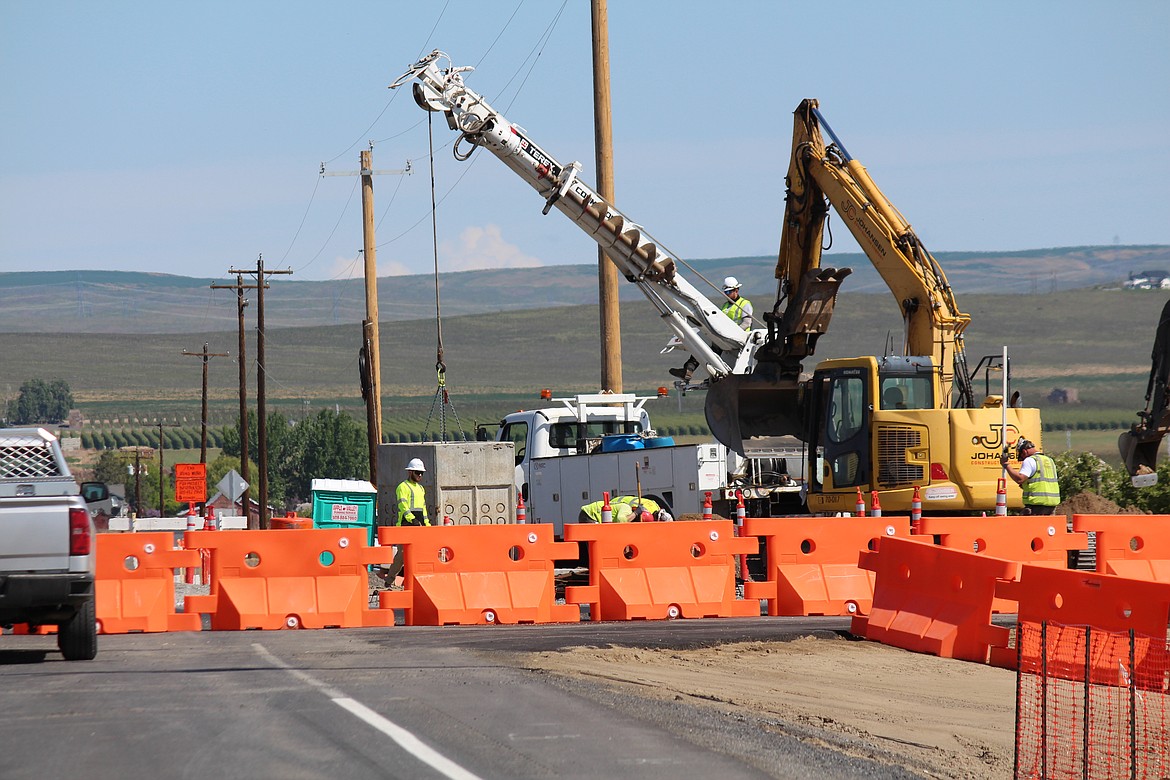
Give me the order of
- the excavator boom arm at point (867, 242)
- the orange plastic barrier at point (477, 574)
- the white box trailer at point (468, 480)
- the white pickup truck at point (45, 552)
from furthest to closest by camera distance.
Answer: the white box trailer at point (468, 480) → the excavator boom arm at point (867, 242) → the orange plastic barrier at point (477, 574) → the white pickup truck at point (45, 552)

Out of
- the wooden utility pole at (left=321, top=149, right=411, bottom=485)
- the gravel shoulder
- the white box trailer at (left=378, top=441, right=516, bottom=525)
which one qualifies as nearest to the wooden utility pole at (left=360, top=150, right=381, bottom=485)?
the wooden utility pole at (left=321, top=149, right=411, bottom=485)

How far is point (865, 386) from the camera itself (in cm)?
2075

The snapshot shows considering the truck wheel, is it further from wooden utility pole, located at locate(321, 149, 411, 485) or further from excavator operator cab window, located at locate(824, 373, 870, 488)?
wooden utility pole, located at locate(321, 149, 411, 485)

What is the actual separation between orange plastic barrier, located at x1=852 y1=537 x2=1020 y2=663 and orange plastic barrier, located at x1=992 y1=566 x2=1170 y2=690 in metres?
0.71

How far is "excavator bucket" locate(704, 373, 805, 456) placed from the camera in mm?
23203

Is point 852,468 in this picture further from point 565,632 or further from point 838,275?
point 565,632

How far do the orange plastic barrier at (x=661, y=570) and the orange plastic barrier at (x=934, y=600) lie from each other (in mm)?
1907

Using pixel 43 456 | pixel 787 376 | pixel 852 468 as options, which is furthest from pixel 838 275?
pixel 43 456

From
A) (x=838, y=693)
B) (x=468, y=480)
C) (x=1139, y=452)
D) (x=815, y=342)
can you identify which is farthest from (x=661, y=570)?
(x=468, y=480)

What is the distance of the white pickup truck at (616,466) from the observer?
76.9 ft

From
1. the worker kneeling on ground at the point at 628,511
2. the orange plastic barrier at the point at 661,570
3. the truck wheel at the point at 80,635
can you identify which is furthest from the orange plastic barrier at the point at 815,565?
the truck wheel at the point at 80,635

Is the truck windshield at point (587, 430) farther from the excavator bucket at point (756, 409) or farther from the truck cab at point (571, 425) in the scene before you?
the excavator bucket at point (756, 409)

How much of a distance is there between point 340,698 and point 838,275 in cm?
1407

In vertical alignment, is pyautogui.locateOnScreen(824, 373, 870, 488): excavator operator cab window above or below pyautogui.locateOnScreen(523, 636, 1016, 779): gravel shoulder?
above
